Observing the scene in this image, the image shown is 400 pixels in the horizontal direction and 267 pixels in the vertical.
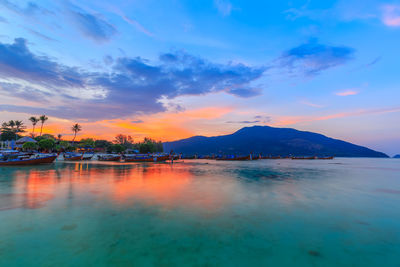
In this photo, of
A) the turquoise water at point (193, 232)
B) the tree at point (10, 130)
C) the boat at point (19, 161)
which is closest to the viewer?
the turquoise water at point (193, 232)

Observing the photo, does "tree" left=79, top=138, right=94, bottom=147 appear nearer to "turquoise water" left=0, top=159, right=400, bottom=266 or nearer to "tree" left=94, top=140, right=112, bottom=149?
"tree" left=94, top=140, right=112, bottom=149

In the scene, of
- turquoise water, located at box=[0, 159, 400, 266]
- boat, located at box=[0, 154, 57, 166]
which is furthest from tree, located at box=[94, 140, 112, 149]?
turquoise water, located at box=[0, 159, 400, 266]

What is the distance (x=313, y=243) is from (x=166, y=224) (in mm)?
6676

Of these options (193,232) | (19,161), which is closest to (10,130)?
(19,161)

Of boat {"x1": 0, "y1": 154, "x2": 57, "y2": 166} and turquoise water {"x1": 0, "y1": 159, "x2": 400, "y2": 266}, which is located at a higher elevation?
boat {"x1": 0, "y1": 154, "x2": 57, "y2": 166}

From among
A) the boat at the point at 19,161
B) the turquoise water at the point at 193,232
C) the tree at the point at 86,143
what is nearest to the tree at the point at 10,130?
the tree at the point at 86,143

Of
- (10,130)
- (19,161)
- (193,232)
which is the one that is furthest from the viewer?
(10,130)

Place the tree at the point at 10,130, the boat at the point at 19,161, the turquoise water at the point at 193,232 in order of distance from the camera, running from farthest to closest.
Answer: the tree at the point at 10,130
the boat at the point at 19,161
the turquoise water at the point at 193,232

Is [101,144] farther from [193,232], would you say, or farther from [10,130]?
[193,232]

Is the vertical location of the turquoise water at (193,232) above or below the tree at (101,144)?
below

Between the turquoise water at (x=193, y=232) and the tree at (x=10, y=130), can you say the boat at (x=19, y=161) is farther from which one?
the tree at (x=10, y=130)

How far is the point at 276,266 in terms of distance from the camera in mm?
6125

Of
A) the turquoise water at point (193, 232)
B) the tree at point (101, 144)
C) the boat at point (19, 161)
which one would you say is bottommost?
the turquoise water at point (193, 232)

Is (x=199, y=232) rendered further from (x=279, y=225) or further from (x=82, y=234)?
(x=82, y=234)
